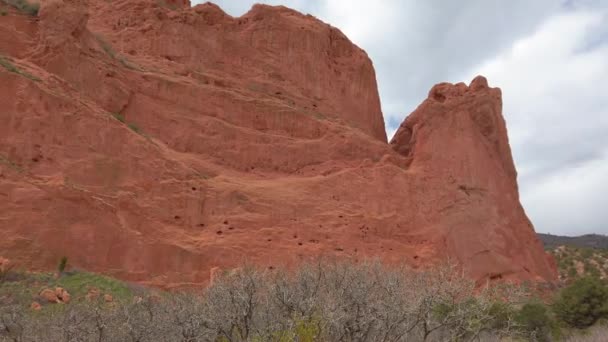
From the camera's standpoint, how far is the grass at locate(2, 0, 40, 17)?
22422mm

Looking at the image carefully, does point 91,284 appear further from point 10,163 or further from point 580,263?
point 580,263

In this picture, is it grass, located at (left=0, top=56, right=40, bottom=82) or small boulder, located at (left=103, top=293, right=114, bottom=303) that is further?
grass, located at (left=0, top=56, right=40, bottom=82)

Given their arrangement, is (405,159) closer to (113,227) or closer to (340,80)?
(340,80)

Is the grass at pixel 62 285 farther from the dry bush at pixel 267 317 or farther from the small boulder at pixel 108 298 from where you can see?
the dry bush at pixel 267 317

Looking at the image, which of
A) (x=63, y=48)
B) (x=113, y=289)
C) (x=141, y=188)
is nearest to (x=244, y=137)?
(x=141, y=188)

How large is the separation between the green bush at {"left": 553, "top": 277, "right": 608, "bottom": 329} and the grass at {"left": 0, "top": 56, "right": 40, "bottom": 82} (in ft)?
69.6

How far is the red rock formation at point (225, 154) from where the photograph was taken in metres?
18.8

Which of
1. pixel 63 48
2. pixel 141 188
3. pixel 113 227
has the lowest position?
pixel 113 227

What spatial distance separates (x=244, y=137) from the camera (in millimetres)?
25484

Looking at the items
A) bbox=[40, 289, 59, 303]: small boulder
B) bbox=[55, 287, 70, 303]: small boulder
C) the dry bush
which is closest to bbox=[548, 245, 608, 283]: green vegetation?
the dry bush

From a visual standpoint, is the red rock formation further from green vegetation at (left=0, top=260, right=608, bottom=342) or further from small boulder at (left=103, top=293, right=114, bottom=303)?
green vegetation at (left=0, top=260, right=608, bottom=342)

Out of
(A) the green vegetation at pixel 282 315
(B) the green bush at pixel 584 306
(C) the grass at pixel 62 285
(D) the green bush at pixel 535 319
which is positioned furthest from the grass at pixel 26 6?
(B) the green bush at pixel 584 306

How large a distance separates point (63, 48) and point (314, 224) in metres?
11.6

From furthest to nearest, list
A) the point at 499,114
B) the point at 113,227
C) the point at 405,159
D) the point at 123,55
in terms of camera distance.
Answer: the point at 499,114 → the point at 405,159 → the point at 123,55 → the point at 113,227
